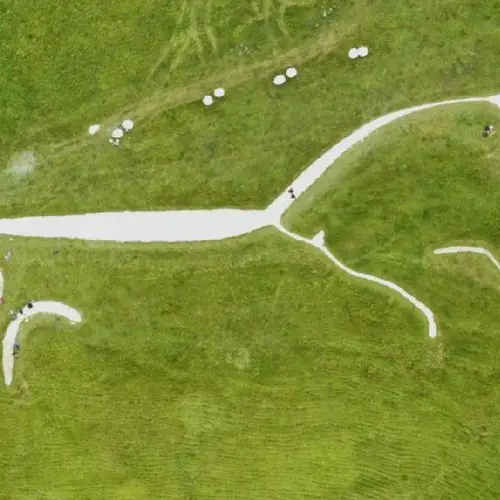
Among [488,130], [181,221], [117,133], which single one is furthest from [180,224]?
[488,130]

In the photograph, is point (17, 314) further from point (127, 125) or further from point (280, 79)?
point (280, 79)

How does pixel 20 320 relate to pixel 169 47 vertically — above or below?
below

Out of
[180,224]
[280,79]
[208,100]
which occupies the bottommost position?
[180,224]

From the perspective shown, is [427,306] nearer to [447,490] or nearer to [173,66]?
[447,490]

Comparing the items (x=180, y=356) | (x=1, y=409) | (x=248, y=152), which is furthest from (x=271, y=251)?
(x=1, y=409)

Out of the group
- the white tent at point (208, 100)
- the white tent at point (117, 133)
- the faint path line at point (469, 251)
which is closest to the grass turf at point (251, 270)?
Answer: the faint path line at point (469, 251)

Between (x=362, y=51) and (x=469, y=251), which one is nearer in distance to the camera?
(x=469, y=251)
